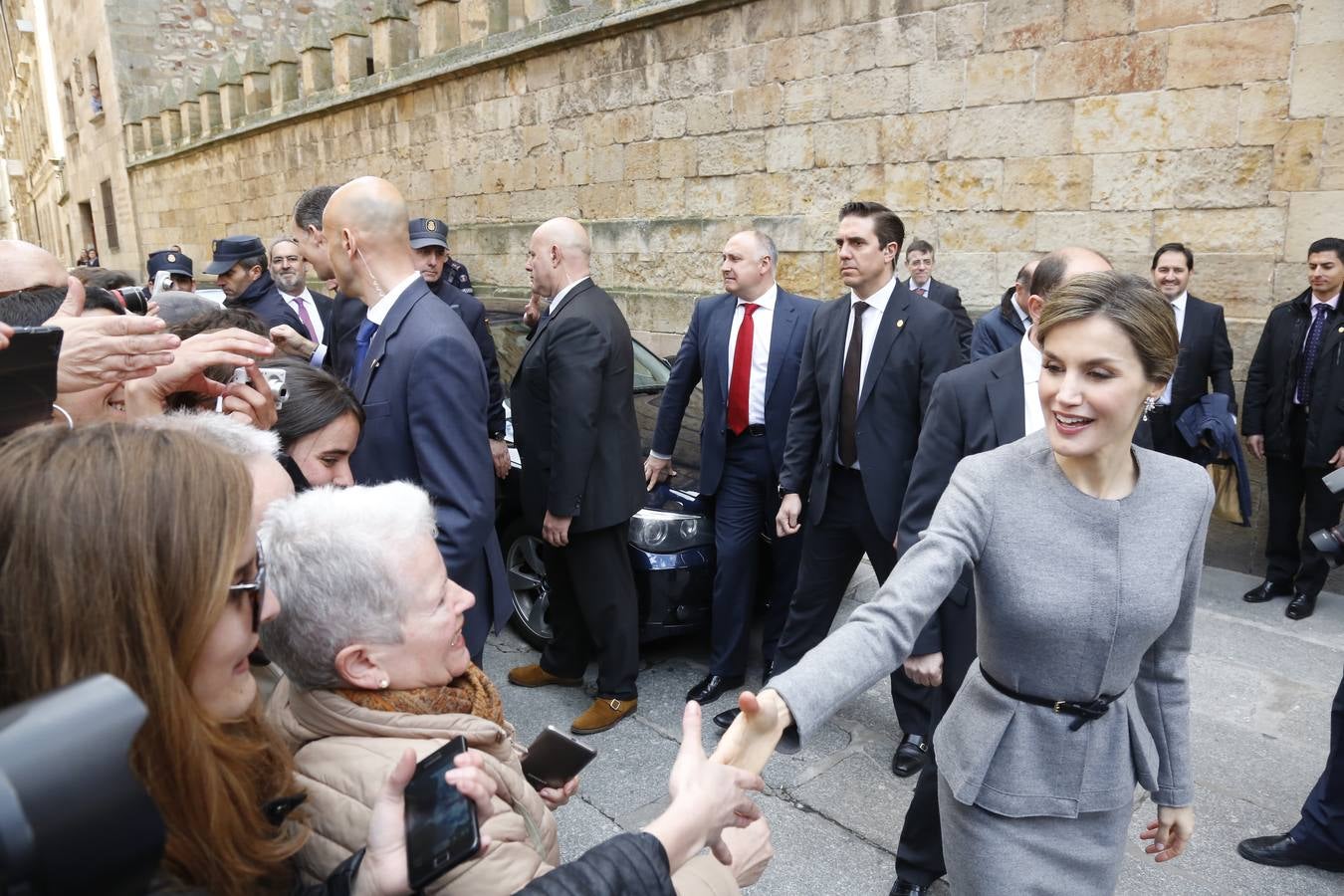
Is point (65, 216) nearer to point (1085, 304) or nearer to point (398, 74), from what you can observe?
point (398, 74)

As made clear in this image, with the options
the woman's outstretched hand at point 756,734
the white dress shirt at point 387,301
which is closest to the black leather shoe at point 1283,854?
the woman's outstretched hand at point 756,734

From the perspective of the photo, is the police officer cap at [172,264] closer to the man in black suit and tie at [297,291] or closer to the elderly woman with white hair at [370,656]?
the man in black suit and tie at [297,291]

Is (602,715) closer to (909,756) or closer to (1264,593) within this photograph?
(909,756)

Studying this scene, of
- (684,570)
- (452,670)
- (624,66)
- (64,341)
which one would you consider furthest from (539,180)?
(452,670)

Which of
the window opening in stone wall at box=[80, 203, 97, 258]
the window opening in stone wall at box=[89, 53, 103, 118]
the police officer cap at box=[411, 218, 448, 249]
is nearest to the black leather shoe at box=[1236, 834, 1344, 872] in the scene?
the police officer cap at box=[411, 218, 448, 249]

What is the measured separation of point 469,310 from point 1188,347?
13.9 feet

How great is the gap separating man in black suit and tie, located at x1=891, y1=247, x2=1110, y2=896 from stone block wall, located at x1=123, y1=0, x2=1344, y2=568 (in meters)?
3.95

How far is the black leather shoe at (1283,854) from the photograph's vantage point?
2.95 metres

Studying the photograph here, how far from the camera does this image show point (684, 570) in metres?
4.36

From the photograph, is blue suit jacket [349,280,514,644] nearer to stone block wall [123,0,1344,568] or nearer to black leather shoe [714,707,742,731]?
black leather shoe [714,707,742,731]

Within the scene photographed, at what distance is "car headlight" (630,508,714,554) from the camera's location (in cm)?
438

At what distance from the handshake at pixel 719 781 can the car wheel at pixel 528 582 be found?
325 centimetres

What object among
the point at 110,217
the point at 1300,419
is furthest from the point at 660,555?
the point at 110,217

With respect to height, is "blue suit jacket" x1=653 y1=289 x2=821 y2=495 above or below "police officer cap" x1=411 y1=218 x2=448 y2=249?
below
